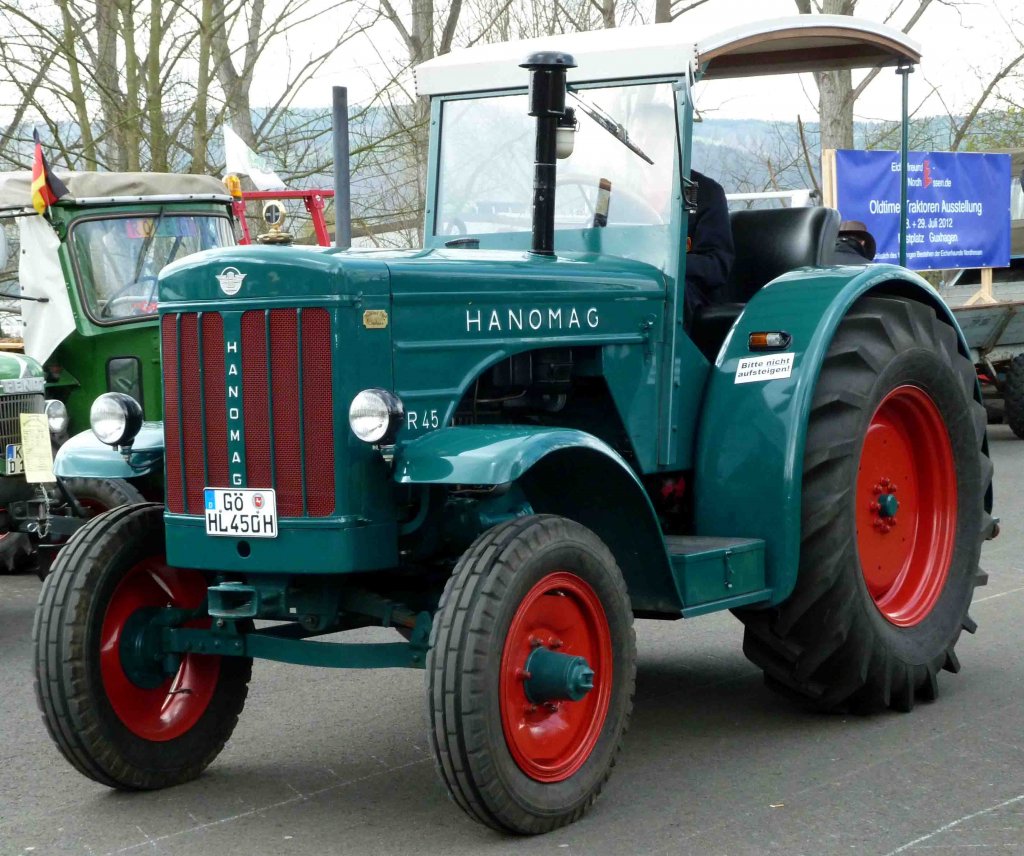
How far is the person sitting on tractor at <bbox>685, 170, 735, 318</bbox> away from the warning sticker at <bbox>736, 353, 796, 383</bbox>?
1.25 feet

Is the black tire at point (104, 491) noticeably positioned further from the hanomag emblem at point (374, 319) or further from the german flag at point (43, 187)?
the hanomag emblem at point (374, 319)

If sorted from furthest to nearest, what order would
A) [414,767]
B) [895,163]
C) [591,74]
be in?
1. [895,163]
2. [591,74]
3. [414,767]

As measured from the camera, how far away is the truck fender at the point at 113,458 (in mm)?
4695

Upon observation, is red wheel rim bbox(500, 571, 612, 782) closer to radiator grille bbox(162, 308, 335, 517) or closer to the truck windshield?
radiator grille bbox(162, 308, 335, 517)

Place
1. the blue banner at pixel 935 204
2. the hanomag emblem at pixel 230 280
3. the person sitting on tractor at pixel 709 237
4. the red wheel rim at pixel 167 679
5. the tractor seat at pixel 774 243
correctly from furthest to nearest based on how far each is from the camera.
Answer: the blue banner at pixel 935 204
the tractor seat at pixel 774 243
the person sitting on tractor at pixel 709 237
the red wheel rim at pixel 167 679
the hanomag emblem at pixel 230 280

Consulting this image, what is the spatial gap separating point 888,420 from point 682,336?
40.1 inches

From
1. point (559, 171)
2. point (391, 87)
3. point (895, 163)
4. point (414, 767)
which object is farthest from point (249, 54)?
point (414, 767)

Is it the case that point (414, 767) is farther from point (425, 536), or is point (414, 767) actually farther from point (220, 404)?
point (220, 404)

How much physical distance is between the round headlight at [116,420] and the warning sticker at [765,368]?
1.98 meters

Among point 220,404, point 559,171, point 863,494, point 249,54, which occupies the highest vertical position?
point 249,54

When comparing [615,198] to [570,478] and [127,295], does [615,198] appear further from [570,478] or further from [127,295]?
[127,295]

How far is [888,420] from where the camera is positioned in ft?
18.6

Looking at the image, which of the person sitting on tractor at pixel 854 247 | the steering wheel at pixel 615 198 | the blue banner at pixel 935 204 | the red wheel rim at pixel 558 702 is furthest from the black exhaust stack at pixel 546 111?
the blue banner at pixel 935 204

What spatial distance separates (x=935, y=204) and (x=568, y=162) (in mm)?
10939
